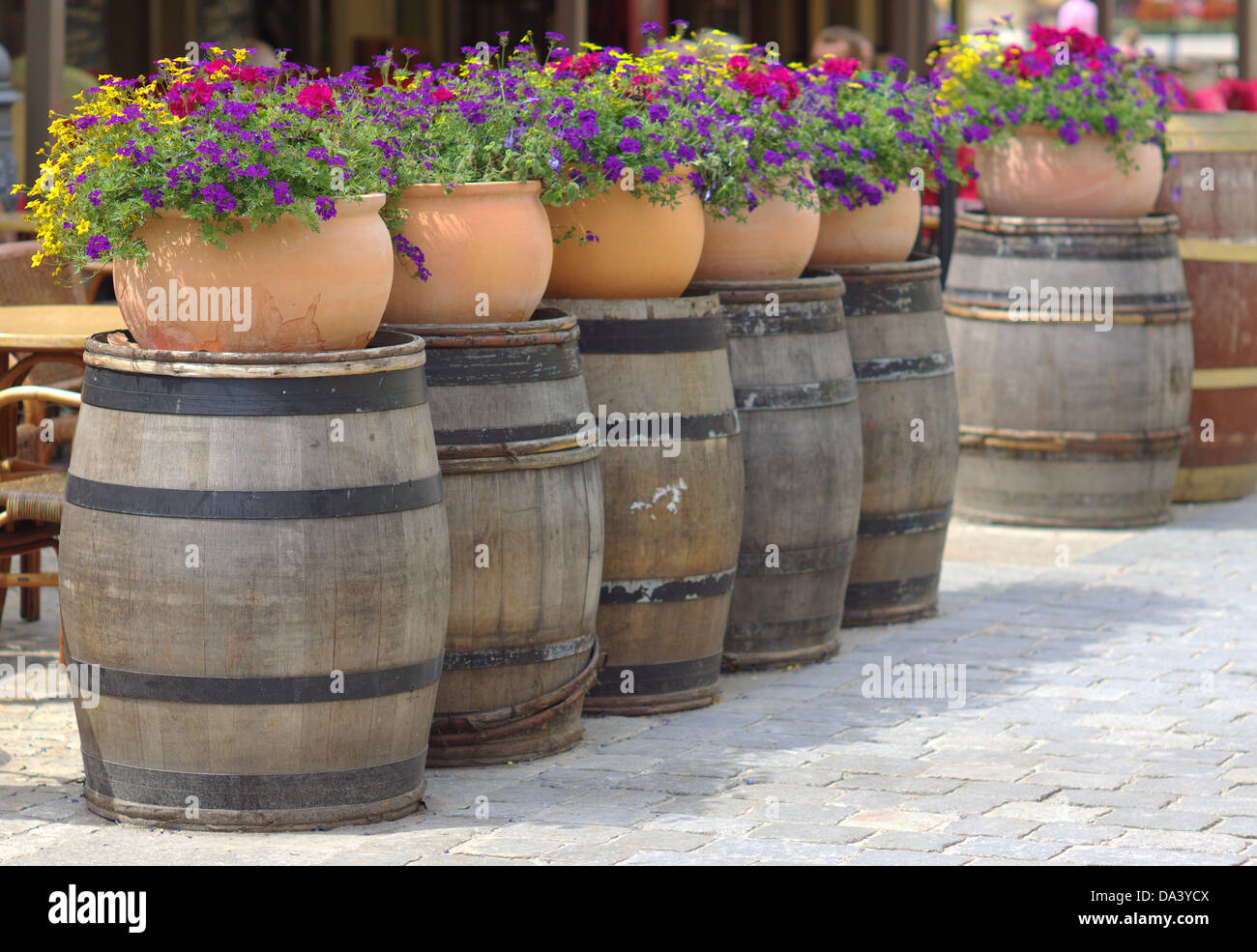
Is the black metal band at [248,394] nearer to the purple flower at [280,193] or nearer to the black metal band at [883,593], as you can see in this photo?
the purple flower at [280,193]

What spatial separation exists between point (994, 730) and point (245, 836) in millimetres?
1935

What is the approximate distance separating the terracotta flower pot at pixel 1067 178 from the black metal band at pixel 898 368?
1842 millimetres

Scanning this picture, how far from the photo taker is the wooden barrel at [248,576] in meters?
3.78

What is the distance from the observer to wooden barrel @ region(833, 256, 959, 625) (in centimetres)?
592

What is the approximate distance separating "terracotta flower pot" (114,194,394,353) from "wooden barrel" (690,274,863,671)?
1.59 metres

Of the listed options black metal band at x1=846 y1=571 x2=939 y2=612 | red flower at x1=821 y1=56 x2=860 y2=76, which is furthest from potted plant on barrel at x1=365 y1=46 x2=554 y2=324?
black metal band at x1=846 y1=571 x2=939 y2=612

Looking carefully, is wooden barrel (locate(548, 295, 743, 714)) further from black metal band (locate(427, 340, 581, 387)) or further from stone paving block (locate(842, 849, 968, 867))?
stone paving block (locate(842, 849, 968, 867))

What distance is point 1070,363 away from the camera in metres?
7.61

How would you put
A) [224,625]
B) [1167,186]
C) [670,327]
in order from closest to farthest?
[224,625] → [670,327] → [1167,186]

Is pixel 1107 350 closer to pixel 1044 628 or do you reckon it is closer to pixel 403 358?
pixel 1044 628

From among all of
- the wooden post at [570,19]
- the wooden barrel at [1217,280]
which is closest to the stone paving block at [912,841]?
the wooden barrel at [1217,280]

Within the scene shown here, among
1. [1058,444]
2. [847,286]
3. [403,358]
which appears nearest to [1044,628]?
[847,286]

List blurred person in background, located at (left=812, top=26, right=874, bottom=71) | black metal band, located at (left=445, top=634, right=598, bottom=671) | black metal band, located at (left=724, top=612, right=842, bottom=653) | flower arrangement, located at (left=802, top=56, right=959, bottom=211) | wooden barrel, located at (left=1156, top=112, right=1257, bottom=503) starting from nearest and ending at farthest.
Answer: black metal band, located at (left=445, top=634, right=598, bottom=671), black metal band, located at (left=724, top=612, right=842, bottom=653), flower arrangement, located at (left=802, top=56, right=959, bottom=211), wooden barrel, located at (left=1156, top=112, right=1257, bottom=503), blurred person in background, located at (left=812, top=26, right=874, bottom=71)

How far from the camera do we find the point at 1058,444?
771cm
